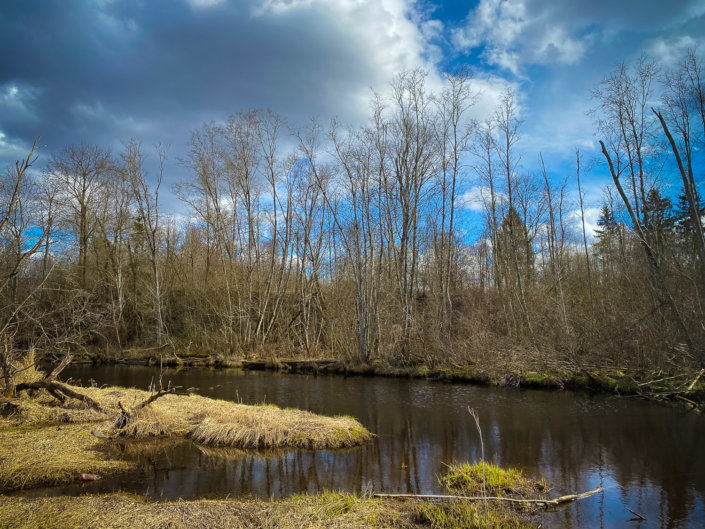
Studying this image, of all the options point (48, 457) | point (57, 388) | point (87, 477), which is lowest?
point (87, 477)

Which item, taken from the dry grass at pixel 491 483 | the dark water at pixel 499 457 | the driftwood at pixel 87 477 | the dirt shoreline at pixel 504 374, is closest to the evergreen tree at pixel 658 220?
the dirt shoreline at pixel 504 374

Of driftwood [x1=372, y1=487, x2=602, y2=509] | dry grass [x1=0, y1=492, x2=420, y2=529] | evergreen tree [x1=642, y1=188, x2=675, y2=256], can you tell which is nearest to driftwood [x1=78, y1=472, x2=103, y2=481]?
dry grass [x1=0, y1=492, x2=420, y2=529]

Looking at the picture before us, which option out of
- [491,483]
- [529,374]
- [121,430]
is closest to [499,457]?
[491,483]

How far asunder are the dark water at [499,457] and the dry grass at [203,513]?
894 mm

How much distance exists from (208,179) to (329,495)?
26.8m

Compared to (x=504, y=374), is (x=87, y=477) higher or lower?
lower

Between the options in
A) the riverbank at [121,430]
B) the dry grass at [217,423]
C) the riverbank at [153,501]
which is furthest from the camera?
the dry grass at [217,423]

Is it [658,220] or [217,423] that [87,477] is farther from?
[658,220]

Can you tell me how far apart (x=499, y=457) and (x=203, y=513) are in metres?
5.53

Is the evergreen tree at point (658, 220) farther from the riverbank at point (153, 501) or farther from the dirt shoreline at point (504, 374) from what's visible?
the riverbank at point (153, 501)

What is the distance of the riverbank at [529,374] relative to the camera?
1272 centimetres

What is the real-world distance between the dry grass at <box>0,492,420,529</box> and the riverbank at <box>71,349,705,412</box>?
10.3 metres

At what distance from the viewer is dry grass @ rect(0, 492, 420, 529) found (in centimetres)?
482

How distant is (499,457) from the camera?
27.6ft
